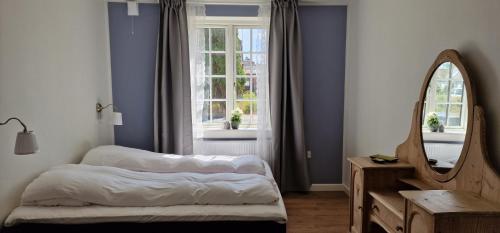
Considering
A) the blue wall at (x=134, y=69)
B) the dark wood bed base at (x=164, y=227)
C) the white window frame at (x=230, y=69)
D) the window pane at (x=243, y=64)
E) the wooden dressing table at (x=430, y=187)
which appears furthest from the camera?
the window pane at (x=243, y=64)

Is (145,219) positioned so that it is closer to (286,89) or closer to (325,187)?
(286,89)

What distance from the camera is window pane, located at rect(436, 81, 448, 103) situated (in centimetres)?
207

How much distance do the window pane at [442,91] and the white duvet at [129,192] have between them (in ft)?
4.35

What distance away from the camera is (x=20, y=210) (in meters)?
2.09

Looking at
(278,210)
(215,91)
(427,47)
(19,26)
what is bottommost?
(278,210)

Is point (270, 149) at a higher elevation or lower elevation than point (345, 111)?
lower

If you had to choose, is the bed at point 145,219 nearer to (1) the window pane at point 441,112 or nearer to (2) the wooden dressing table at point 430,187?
(2) the wooden dressing table at point 430,187

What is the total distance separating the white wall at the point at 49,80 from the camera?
213 cm

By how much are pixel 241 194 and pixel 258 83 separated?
1.88 meters

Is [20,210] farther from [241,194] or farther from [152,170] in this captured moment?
[241,194]

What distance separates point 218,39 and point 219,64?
318 mm

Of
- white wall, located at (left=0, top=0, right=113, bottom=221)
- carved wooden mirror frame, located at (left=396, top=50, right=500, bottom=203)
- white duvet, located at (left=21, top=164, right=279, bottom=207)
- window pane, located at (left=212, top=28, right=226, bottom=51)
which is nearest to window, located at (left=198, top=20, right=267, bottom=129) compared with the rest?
window pane, located at (left=212, top=28, right=226, bottom=51)

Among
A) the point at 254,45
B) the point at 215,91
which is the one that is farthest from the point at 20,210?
the point at 254,45

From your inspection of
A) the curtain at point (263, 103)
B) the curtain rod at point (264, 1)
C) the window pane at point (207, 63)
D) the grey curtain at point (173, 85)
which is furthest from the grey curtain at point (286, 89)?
the grey curtain at point (173, 85)
